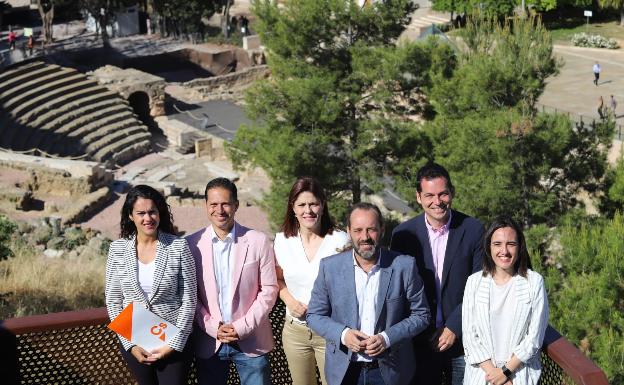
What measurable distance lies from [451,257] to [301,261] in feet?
2.97

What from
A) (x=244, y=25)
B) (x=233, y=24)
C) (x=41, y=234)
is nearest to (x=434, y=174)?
(x=41, y=234)

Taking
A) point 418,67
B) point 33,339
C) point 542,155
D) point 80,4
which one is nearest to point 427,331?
point 33,339

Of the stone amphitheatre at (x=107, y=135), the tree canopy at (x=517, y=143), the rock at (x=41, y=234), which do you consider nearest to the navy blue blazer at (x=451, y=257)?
the tree canopy at (x=517, y=143)

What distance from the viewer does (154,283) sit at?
501 centimetres

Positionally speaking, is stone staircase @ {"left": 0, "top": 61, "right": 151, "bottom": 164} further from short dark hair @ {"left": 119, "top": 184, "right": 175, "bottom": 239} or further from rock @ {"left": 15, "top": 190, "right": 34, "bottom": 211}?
short dark hair @ {"left": 119, "top": 184, "right": 175, "bottom": 239}

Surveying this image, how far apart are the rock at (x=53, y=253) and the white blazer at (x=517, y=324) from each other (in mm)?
12149

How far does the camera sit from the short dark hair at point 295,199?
17.2ft

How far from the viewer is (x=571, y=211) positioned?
17250mm

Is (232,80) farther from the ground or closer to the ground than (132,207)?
closer to the ground

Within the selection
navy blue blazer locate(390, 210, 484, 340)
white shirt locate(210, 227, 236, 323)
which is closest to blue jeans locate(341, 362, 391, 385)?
navy blue blazer locate(390, 210, 484, 340)

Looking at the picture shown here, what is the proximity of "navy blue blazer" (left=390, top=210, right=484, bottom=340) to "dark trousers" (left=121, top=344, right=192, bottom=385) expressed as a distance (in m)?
1.42

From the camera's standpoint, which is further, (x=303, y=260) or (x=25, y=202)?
(x=25, y=202)

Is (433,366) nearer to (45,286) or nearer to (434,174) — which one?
(434,174)

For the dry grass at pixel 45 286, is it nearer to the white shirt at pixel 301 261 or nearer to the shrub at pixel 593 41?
the white shirt at pixel 301 261
